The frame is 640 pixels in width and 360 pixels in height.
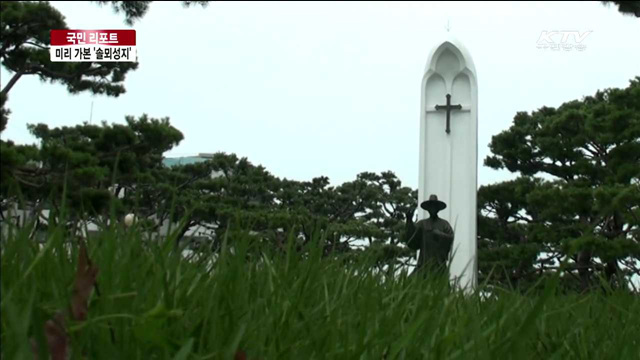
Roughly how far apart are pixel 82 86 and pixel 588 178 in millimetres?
8660

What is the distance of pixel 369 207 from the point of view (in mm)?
21922

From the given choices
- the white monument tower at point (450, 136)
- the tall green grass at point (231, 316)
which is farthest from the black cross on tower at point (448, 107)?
the tall green grass at point (231, 316)

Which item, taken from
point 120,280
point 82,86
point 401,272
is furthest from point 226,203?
point 120,280

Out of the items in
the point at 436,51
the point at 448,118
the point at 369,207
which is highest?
the point at 436,51

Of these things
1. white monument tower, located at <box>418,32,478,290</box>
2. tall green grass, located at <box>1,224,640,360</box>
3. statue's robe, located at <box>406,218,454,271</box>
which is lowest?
statue's robe, located at <box>406,218,454,271</box>

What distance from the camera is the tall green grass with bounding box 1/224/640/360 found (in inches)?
35.6

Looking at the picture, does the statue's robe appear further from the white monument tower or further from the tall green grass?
the tall green grass

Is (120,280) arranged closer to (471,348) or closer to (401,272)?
(471,348)

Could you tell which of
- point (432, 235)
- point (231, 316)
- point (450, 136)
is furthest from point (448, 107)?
point (231, 316)

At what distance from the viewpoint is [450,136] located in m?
10.6

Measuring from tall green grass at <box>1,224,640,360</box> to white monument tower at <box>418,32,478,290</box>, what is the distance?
896cm

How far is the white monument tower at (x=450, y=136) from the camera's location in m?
10.5

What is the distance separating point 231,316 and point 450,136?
9.81m

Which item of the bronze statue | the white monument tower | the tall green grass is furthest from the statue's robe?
the tall green grass
